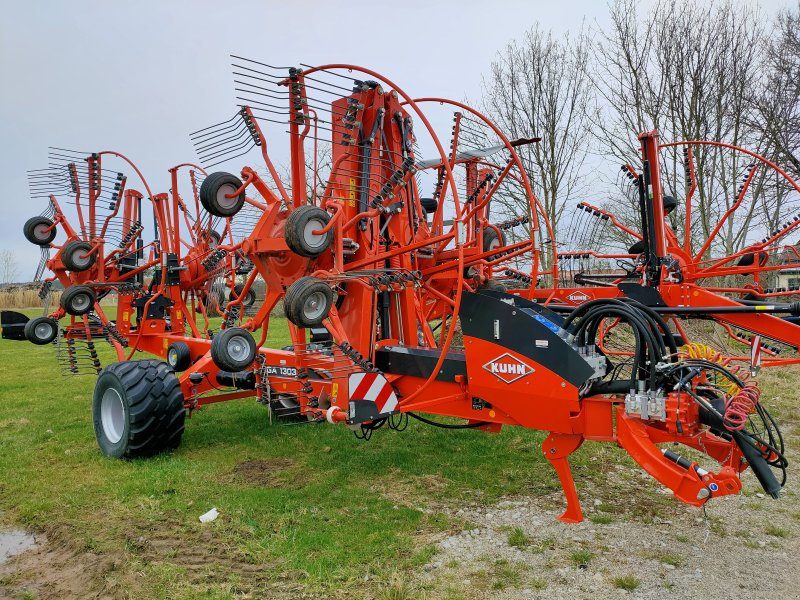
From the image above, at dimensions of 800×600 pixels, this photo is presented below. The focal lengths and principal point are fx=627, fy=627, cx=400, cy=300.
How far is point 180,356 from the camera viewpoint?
700 centimetres

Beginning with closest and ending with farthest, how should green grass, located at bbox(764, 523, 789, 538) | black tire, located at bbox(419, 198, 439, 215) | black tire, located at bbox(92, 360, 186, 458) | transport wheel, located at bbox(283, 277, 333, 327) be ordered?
transport wheel, located at bbox(283, 277, 333, 327) → green grass, located at bbox(764, 523, 789, 538) → black tire, located at bbox(92, 360, 186, 458) → black tire, located at bbox(419, 198, 439, 215)

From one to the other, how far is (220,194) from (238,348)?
1.19m

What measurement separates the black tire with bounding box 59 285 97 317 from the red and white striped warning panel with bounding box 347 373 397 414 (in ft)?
15.8

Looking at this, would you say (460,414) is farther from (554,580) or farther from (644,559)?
(644,559)

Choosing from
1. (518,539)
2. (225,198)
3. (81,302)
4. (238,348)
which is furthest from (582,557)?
(81,302)

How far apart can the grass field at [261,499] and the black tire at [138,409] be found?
0.18 meters

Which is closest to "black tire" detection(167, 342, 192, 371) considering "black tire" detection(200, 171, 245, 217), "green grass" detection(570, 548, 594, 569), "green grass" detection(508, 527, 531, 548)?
"black tire" detection(200, 171, 245, 217)

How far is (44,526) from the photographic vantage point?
4.57 metres

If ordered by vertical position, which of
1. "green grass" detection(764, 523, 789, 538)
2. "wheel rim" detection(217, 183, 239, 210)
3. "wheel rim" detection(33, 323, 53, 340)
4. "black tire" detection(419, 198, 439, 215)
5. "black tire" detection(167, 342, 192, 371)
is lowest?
"green grass" detection(764, 523, 789, 538)

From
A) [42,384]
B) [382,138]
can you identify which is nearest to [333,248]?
[382,138]

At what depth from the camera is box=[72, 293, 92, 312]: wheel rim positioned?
7573 mm

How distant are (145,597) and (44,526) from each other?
63.9 inches

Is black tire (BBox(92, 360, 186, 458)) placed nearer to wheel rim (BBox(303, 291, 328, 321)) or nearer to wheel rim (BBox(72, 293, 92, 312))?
wheel rim (BBox(72, 293, 92, 312))

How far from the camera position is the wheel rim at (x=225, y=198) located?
15.8ft
